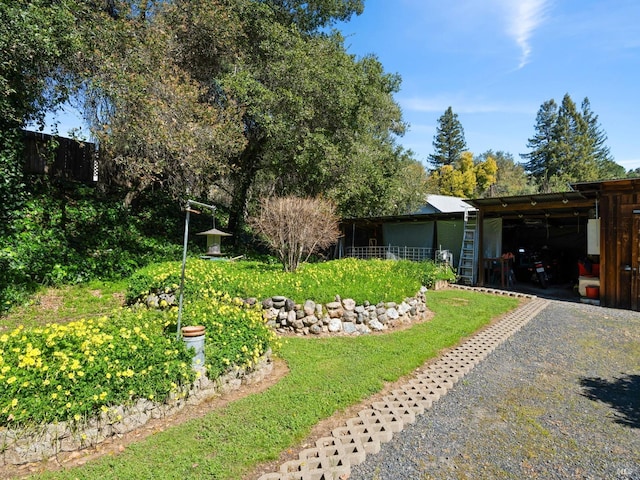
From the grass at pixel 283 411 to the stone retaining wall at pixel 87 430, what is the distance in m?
0.24

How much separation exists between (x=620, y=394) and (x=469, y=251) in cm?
861

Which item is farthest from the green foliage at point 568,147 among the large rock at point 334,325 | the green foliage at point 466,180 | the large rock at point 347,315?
the large rock at point 334,325

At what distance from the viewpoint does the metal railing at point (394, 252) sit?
13.7 meters

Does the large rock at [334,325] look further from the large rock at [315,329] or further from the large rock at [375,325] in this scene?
the large rock at [375,325]

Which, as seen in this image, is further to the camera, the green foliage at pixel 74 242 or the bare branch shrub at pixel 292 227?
the bare branch shrub at pixel 292 227

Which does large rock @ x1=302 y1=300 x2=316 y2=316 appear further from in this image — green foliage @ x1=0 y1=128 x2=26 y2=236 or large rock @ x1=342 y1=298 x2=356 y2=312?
green foliage @ x1=0 y1=128 x2=26 y2=236

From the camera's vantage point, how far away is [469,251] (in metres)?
11.9

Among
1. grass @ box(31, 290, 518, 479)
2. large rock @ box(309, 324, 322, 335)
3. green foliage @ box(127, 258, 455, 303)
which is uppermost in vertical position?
green foliage @ box(127, 258, 455, 303)

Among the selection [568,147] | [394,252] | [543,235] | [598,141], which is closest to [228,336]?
[394,252]

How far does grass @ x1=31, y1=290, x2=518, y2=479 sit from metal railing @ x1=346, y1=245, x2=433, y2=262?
7.99m

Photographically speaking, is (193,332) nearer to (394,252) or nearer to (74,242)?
(74,242)

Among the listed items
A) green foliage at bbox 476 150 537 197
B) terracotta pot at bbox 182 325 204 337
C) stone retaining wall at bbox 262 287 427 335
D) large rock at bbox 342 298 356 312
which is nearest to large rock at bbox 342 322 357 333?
stone retaining wall at bbox 262 287 427 335

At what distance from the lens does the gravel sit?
243 centimetres

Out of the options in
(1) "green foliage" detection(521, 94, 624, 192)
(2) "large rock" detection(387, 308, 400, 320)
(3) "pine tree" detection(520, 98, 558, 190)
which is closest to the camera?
(2) "large rock" detection(387, 308, 400, 320)
